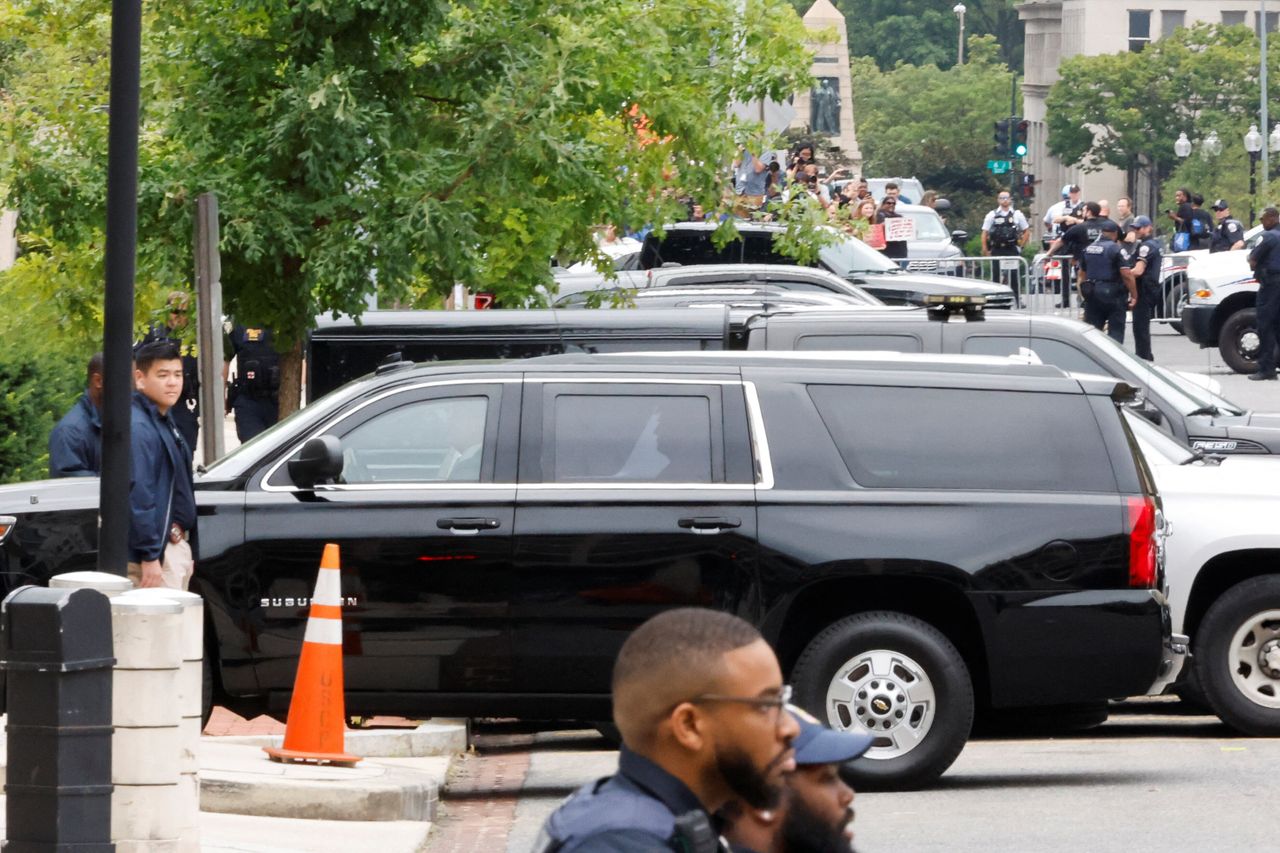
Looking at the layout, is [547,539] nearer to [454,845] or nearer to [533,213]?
[454,845]

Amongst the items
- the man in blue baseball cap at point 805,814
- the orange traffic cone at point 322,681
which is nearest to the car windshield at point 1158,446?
the orange traffic cone at point 322,681

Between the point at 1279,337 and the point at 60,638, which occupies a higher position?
the point at 1279,337

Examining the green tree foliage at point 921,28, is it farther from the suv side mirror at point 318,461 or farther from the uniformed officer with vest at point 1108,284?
the suv side mirror at point 318,461

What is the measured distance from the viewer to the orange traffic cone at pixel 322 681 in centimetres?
891

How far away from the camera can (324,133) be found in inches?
500

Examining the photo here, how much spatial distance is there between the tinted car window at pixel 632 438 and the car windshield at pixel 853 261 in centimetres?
1551

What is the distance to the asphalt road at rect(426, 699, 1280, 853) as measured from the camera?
8414mm

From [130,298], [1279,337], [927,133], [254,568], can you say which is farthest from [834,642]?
[927,133]

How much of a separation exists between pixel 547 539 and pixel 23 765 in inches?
129

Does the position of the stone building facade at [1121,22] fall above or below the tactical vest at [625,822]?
above

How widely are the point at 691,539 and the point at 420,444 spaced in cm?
122

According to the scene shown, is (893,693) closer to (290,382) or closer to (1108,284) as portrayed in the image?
(290,382)

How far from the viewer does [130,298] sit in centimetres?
710

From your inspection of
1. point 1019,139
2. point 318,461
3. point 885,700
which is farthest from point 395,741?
point 1019,139
